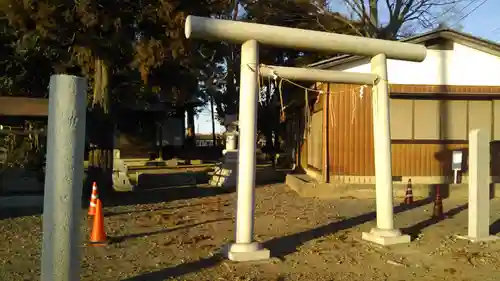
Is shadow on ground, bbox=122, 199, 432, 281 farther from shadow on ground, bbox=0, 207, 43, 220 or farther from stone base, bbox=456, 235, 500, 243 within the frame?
shadow on ground, bbox=0, 207, 43, 220

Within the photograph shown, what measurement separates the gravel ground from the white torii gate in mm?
412

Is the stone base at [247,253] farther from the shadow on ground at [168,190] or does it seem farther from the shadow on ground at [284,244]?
the shadow on ground at [168,190]

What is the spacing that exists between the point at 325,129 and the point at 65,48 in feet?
23.8

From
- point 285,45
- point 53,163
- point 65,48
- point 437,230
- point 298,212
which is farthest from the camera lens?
point 65,48

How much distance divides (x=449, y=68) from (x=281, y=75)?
872 cm

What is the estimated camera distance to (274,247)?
345 inches

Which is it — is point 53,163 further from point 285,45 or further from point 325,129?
point 325,129

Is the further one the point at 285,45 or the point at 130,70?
the point at 130,70

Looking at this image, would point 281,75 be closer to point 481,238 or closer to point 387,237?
→ point 387,237

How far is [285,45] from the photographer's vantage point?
8297mm

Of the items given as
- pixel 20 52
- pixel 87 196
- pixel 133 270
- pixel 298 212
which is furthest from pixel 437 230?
pixel 20 52

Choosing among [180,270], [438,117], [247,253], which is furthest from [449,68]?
[180,270]

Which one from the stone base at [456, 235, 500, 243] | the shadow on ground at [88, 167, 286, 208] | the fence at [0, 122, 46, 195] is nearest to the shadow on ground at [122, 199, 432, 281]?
the stone base at [456, 235, 500, 243]

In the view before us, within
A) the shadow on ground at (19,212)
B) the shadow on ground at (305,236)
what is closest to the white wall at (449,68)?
the shadow on ground at (305,236)
